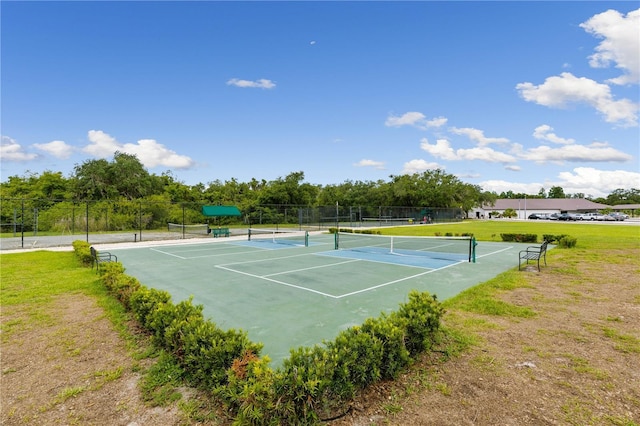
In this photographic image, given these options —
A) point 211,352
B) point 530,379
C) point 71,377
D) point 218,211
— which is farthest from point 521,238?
point 71,377

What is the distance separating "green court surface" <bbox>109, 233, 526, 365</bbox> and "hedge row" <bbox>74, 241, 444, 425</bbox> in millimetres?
1101

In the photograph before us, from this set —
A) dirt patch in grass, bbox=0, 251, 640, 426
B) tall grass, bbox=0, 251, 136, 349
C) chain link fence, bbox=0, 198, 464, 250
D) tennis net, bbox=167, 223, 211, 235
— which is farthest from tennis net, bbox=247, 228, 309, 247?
dirt patch in grass, bbox=0, 251, 640, 426

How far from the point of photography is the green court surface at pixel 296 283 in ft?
19.1

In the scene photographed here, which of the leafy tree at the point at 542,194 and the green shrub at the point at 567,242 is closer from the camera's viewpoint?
the green shrub at the point at 567,242

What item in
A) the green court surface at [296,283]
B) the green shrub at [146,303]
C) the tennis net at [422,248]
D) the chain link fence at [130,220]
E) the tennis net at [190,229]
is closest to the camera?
the green shrub at [146,303]

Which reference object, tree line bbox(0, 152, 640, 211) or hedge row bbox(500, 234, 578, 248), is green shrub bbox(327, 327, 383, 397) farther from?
tree line bbox(0, 152, 640, 211)

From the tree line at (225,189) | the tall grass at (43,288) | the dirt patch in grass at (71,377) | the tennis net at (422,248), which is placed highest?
the tree line at (225,189)

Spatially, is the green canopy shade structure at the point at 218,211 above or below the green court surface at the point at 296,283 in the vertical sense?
above

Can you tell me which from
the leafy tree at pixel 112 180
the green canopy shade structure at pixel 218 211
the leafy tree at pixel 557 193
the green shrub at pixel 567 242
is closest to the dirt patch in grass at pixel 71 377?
the green shrub at pixel 567 242

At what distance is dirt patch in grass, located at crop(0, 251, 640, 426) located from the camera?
3230 millimetres

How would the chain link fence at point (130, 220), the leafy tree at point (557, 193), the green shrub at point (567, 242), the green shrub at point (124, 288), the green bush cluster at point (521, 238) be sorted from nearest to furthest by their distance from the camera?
the green shrub at point (124, 288) → the green shrub at point (567, 242) → the green bush cluster at point (521, 238) → the chain link fence at point (130, 220) → the leafy tree at point (557, 193)

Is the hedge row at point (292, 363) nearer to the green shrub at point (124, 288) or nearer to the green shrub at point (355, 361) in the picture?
the green shrub at point (355, 361)

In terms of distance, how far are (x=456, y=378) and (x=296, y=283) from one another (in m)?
5.68

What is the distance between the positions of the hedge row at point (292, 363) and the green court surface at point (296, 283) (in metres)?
1.10
